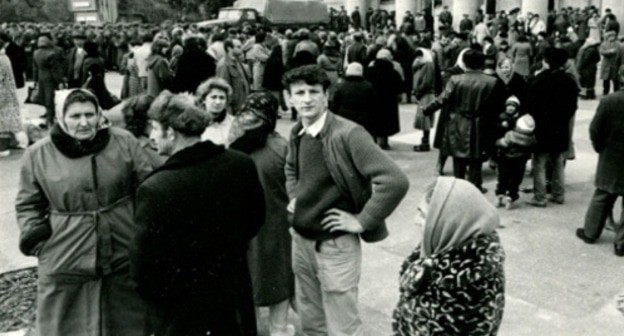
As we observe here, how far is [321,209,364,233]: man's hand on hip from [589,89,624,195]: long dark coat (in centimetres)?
386

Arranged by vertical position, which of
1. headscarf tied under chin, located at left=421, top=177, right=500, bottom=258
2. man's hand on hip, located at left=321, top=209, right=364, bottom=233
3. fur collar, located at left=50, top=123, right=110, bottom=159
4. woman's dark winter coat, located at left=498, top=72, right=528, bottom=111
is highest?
fur collar, located at left=50, top=123, right=110, bottom=159

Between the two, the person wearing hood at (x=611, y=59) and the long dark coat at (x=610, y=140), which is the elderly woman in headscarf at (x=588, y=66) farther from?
the long dark coat at (x=610, y=140)

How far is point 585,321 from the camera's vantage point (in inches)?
217

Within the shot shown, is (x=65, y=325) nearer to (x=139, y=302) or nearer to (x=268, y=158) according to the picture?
(x=139, y=302)

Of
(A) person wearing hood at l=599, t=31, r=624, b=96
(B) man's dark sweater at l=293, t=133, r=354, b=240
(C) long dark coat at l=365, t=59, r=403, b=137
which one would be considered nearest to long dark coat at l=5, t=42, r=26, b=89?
(C) long dark coat at l=365, t=59, r=403, b=137

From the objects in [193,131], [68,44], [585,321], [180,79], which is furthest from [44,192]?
[68,44]

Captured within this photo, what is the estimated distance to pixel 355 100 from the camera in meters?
10.1

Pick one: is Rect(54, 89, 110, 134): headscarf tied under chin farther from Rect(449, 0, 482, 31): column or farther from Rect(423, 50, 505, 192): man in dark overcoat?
Rect(449, 0, 482, 31): column

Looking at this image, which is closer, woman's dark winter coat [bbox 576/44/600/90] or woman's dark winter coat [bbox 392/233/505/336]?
woman's dark winter coat [bbox 392/233/505/336]

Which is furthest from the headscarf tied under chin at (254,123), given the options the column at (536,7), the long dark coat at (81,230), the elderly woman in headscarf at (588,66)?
the column at (536,7)

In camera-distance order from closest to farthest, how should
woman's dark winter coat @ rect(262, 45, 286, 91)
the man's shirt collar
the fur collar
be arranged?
the fur collar, the man's shirt collar, woman's dark winter coat @ rect(262, 45, 286, 91)

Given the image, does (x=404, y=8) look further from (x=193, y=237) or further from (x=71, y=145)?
(x=193, y=237)

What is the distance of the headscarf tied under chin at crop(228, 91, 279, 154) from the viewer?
4.77m

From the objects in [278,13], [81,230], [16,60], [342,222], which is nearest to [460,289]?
[342,222]
